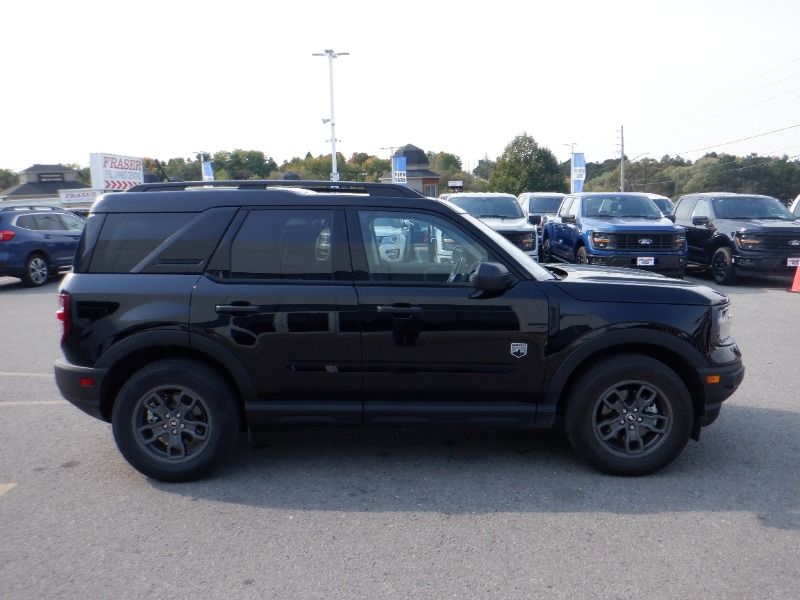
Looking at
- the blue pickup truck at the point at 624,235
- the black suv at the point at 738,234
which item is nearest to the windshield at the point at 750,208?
the black suv at the point at 738,234

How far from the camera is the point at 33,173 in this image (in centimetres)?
7925

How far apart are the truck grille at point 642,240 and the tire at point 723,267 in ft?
4.40

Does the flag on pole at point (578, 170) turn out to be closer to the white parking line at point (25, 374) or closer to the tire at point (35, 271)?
the tire at point (35, 271)

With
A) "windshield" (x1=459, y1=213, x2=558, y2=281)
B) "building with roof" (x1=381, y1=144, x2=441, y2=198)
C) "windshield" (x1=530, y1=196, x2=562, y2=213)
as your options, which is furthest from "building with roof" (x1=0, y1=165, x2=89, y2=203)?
"windshield" (x1=459, y1=213, x2=558, y2=281)

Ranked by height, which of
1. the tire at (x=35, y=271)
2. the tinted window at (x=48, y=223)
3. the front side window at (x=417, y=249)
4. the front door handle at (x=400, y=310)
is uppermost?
the tinted window at (x=48, y=223)

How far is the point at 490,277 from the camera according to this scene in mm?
4539

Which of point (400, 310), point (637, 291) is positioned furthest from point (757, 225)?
point (400, 310)

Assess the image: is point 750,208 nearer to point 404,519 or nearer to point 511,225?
point 511,225

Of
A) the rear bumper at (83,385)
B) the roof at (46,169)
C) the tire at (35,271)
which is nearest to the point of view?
the rear bumper at (83,385)

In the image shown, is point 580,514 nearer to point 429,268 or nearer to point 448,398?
point 448,398

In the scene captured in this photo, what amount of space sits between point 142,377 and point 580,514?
288cm

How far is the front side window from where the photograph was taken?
15.7 feet

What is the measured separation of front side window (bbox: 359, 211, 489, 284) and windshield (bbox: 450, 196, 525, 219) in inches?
428

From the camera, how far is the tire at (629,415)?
15.4 ft
